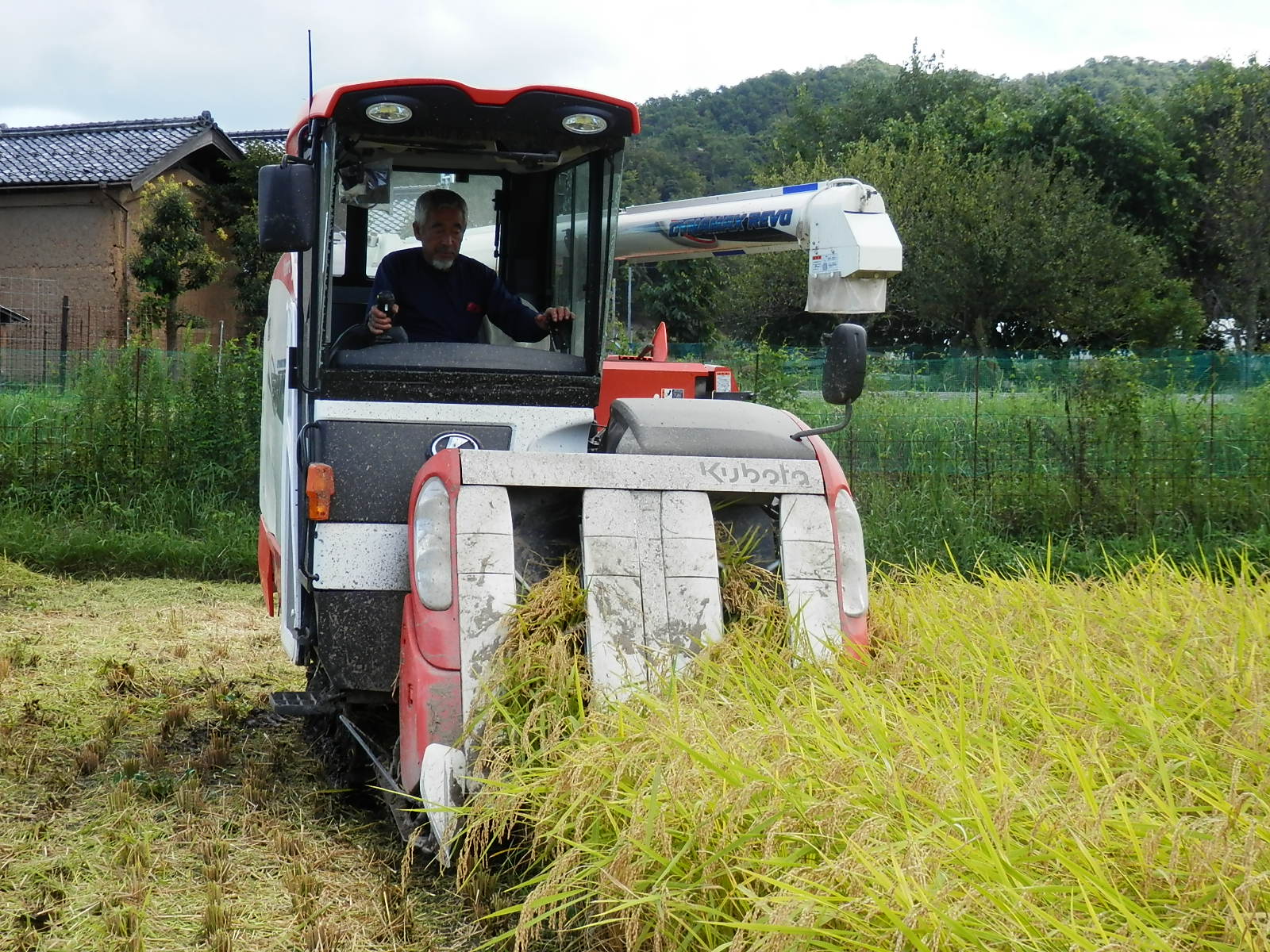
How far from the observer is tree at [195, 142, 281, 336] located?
92.7 feet

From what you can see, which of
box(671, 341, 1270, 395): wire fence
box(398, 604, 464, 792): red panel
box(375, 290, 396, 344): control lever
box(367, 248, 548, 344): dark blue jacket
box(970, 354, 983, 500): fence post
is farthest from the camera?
box(671, 341, 1270, 395): wire fence

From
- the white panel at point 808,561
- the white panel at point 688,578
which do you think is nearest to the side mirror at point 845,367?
the white panel at point 808,561

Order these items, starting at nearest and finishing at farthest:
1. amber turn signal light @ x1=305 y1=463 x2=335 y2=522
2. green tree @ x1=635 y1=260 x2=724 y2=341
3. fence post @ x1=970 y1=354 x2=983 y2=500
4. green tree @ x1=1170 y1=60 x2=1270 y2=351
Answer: amber turn signal light @ x1=305 y1=463 x2=335 y2=522, fence post @ x1=970 y1=354 x2=983 y2=500, green tree @ x1=1170 y1=60 x2=1270 y2=351, green tree @ x1=635 y1=260 x2=724 y2=341

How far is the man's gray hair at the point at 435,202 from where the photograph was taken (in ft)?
17.5

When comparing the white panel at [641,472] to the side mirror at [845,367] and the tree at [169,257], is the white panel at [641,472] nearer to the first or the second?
the side mirror at [845,367]

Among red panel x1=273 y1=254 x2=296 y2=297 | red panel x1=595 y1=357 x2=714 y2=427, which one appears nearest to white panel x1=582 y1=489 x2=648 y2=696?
red panel x1=273 y1=254 x2=296 y2=297

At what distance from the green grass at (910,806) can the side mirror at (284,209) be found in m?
1.71

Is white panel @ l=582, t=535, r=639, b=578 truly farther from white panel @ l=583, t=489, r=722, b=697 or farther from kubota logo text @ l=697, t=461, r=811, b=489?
kubota logo text @ l=697, t=461, r=811, b=489

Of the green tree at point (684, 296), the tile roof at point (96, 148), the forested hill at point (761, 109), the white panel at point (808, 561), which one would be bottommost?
the white panel at point (808, 561)

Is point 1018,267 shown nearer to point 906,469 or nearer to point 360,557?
point 906,469

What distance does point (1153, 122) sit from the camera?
43.4 meters

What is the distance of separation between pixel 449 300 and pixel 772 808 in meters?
2.97

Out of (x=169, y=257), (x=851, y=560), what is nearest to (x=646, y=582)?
(x=851, y=560)

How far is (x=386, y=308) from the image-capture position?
496 centimetres
